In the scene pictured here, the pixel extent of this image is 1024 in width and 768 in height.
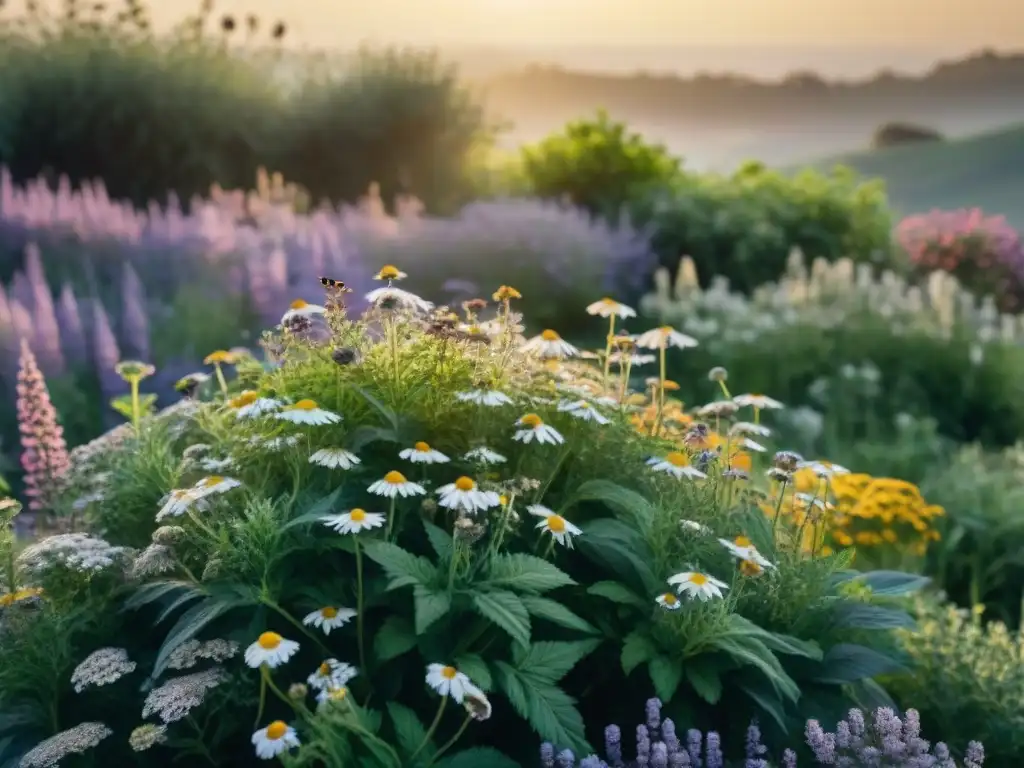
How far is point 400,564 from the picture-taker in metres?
2.42

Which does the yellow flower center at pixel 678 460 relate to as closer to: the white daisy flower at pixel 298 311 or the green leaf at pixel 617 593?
the green leaf at pixel 617 593

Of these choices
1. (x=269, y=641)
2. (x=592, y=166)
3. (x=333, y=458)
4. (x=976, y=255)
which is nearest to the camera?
(x=269, y=641)

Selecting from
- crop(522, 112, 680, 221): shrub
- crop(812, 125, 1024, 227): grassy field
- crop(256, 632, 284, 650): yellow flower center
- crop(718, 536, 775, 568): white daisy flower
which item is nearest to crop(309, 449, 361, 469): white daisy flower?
crop(256, 632, 284, 650): yellow flower center

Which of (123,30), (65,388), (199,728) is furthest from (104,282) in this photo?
(123,30)

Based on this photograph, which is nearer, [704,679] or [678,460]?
[704,679]

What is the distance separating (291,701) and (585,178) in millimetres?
9108

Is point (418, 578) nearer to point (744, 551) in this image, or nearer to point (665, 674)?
point (665, 674)

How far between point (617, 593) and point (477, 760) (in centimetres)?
54

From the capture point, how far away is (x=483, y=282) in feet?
23.2

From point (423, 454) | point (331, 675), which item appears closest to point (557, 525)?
point (423, 454)

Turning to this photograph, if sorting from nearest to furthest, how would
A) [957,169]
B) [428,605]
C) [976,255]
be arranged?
[428,605], [976,255], [957,169]

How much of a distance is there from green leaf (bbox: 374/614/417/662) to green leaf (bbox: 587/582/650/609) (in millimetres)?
449

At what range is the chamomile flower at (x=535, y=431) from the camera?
2.64 meters

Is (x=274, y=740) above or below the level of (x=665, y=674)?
above
